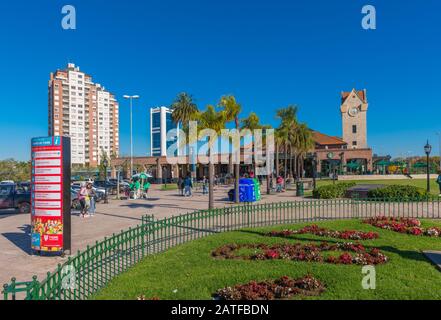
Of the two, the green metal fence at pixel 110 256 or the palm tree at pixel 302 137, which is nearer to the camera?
the green metal fence at pixel 110 256

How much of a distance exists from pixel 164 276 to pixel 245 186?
15650 millimetres

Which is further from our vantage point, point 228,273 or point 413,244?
point 413,244

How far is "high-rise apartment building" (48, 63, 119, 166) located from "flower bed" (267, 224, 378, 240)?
106m

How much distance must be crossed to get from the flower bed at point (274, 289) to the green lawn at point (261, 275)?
264 mm

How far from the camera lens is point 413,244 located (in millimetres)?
9531

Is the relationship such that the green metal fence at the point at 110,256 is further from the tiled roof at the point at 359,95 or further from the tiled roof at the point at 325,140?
the tiled roof at the point at 359,95

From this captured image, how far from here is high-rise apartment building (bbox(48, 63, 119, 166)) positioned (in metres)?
113

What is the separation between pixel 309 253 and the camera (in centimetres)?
849

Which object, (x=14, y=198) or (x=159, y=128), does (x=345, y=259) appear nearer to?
(x=14, y=198)

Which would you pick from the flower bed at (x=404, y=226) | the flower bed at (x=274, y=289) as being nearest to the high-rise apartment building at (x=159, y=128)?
the flower bed at (x=404, y=226)

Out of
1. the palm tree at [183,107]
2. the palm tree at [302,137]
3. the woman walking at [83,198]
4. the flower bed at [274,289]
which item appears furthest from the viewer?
the palm tree at [183,107]

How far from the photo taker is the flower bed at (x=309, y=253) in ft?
25.7

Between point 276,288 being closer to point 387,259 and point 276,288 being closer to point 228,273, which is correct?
point 228,273
